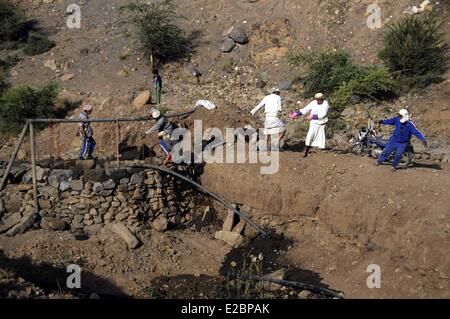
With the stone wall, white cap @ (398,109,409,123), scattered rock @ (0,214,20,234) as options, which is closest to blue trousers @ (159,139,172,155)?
the stone wall

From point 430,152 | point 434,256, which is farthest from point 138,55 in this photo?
point 434,256

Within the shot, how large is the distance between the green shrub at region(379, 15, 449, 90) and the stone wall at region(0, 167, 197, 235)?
8787mm

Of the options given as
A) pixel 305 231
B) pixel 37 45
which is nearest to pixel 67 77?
pixel 37 45

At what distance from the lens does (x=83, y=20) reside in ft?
66.3

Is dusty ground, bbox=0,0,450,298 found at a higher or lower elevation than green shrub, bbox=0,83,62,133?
lower

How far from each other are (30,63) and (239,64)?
7207mm

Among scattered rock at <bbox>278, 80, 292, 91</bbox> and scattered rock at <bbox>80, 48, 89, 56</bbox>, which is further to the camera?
scattered rock at <bbox>80, 48, 89, 56</bbox>

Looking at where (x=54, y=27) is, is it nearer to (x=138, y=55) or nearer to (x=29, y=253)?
(x=138, y=55)

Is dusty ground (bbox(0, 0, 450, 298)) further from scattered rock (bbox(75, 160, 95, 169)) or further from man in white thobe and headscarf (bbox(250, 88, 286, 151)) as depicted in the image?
scattered rock (bbox(75, 160, 95, 169))

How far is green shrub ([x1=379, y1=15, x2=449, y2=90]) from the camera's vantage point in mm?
14875

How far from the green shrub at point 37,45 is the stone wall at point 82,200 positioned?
10553 mm

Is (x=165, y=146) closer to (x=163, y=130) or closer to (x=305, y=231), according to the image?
(x=163, y=130)

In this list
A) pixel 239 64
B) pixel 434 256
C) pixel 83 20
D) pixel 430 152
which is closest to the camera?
pixel 434 256

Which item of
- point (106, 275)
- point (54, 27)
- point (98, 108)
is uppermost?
point (54, 27)
